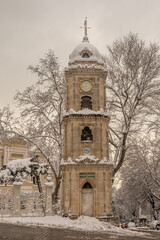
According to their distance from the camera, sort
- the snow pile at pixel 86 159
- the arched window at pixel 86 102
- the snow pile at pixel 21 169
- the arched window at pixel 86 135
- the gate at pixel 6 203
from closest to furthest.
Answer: the gate at pixel 6 203
the snow pile at pixel 86 159
the arched window at pixel 86 135
the arched window at pixel 86 102
the snow pile at pixel 21 169

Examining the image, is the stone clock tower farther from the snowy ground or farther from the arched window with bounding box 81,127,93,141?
the snowy ground

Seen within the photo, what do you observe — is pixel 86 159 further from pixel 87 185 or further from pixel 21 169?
pixel 21 169

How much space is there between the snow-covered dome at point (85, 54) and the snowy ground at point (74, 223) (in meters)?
12.8

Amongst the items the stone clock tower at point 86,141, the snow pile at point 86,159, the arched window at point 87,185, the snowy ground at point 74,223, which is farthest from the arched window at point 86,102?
the snowy ground at point 74,223

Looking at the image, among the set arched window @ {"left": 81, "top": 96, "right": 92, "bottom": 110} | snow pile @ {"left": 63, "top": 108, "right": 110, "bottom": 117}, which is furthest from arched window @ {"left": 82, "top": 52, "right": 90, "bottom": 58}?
snow pile @ {"left": 63, "top": 108, "right": 110, "bottom": 117}

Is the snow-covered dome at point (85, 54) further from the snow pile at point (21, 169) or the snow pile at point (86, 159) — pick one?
the snow pile at point (21, 169)

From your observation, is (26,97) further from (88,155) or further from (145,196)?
(145,196)

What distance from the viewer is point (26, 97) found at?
30672 millimetres

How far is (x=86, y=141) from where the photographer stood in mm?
26219

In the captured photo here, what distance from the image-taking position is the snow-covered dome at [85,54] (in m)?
27.7

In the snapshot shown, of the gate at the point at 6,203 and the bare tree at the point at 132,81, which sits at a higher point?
the bare tree at the point at 132,81

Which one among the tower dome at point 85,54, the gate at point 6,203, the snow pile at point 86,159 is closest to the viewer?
the gate at point 6,203

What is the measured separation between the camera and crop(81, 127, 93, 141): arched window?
2670 centimetres

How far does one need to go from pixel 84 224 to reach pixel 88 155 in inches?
225
